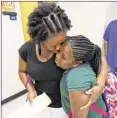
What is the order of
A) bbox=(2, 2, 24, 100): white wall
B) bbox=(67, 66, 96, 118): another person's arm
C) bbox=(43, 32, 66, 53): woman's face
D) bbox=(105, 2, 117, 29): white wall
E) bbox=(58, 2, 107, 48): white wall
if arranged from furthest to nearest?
bbox=(58, 2, 107, 48): white wall
bbox=(105, 2, 117, 29): white wall
bbox=(2, 2, 24, 100): white wall
bbox=(43, 32, 66, 53): woman's face
bbox=(67, 66, 96, 118): another person's arm

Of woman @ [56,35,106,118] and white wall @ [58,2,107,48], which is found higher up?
white wall @ [58,2,107,48]

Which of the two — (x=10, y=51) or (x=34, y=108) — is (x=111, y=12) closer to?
(x=10, y=51)

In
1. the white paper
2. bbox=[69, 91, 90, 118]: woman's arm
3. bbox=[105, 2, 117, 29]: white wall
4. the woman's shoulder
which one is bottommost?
the white paper

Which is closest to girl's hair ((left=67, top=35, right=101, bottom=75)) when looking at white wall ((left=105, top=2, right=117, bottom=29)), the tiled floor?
the tiled floor

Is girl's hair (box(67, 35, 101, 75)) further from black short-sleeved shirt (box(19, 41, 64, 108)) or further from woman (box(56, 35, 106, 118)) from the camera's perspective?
black short-sleeved shirt (box(19, 41, 64, 108))

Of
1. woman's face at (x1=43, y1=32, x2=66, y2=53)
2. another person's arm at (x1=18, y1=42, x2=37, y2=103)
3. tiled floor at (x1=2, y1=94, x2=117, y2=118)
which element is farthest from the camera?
tiled floor at (x1=2, y1=94, x2=117, y2=118)

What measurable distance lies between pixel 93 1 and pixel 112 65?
1.03m

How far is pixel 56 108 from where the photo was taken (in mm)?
1283

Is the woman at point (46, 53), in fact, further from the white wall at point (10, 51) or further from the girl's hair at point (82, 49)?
the white wall at point (10, 51)

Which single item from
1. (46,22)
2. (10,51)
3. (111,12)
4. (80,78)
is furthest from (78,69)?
(111,12)

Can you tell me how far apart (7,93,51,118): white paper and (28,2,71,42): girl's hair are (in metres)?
0.34

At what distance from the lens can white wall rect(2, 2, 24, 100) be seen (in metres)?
2.64

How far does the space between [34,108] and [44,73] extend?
0.19m

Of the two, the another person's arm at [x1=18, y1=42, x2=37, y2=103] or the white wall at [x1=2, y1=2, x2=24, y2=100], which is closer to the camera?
the another person's arm at [x1=18, y1=42, x2=37, y2=103]
